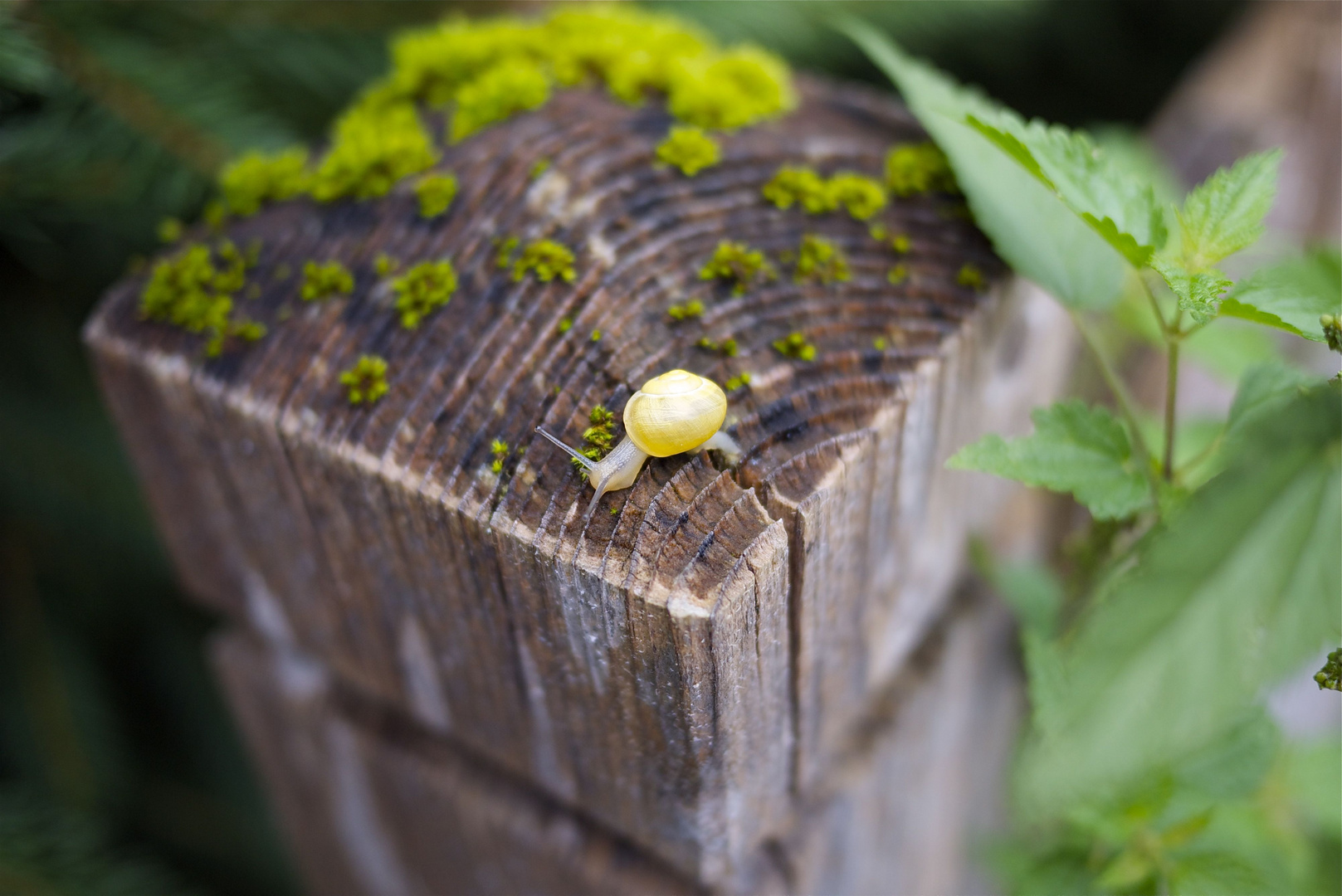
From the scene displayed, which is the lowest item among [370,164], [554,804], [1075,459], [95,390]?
[554,804]

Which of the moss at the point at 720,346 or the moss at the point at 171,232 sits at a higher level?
the moss at the point at 171,232

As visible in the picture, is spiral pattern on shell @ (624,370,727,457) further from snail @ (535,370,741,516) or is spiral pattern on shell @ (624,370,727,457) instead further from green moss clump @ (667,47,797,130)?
green moss clump @ (667,47,797,130)

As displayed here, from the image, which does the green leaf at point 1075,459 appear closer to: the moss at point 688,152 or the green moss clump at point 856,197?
the green moss clump at point 856,197

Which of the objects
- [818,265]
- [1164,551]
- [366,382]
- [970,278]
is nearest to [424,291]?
[366,382]

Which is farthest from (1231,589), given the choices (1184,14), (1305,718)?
(1184,14)

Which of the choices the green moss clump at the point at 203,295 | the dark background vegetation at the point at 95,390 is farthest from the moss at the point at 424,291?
the dark background vegetation at the point at 95,390

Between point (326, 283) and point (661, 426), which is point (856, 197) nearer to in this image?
point (661, 426)
